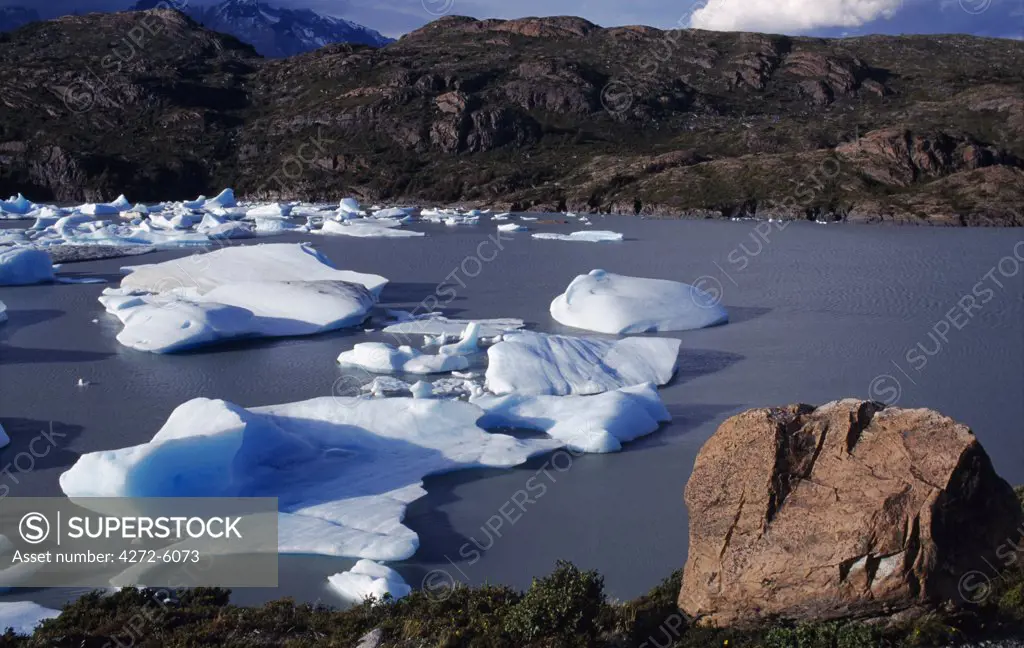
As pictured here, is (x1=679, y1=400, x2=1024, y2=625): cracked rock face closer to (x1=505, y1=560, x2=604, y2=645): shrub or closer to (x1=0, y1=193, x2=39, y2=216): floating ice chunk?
(x1=505, y1=560, x2=604, y2=645): shrub

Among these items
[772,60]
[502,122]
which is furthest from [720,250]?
[772,60]

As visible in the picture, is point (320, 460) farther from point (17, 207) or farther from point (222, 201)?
point (17, 207)

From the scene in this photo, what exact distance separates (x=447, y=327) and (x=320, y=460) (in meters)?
6.17

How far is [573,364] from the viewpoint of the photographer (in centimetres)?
1109

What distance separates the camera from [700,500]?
4.78 metres

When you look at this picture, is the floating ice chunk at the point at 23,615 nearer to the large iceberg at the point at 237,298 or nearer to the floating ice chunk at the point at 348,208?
the large iceberg at the point at 237,298

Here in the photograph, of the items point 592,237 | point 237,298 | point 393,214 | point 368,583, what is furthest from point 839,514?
point 393,214

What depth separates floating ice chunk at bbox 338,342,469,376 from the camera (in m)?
11.6

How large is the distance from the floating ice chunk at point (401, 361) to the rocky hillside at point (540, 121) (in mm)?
31743

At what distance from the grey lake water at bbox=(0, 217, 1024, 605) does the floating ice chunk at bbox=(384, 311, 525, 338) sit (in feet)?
1.59

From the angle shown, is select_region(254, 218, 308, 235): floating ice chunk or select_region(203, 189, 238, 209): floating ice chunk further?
select_region(203, 189, 238, 209): floating ice chunk

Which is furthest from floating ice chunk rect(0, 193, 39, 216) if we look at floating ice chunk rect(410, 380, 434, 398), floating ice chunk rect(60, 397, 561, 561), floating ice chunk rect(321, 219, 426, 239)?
floating ice chunk rect(60, 397, 561, 561)

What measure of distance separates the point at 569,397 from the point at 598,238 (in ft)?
67.3

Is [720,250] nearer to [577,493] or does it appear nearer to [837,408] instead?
[577,493]
